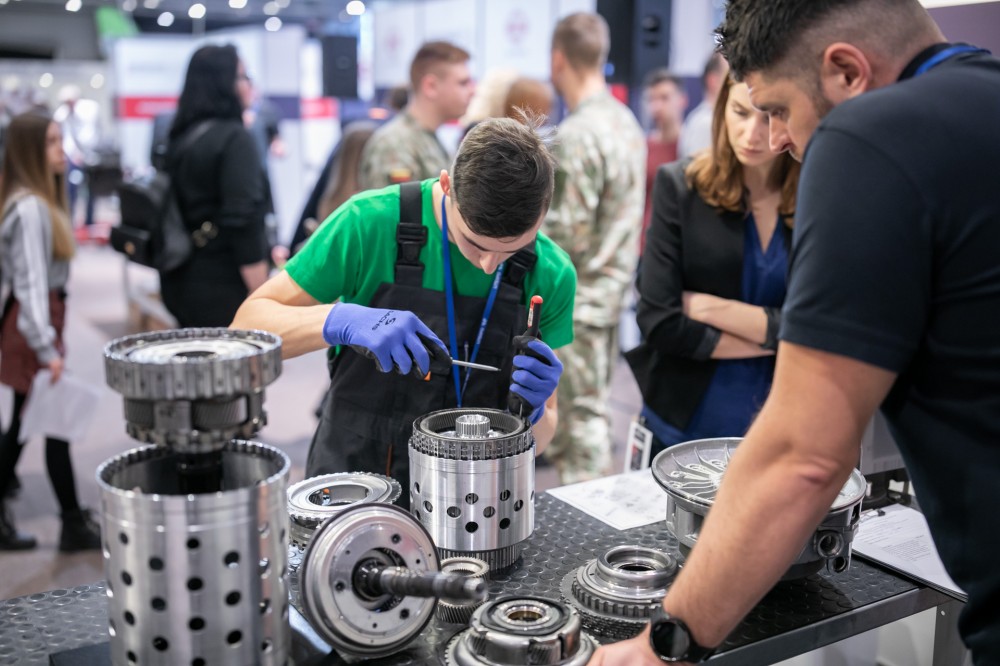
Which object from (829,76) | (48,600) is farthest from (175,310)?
(829,76)

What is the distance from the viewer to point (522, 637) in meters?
1.03

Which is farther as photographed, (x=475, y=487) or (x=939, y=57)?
(x=475, y=487)

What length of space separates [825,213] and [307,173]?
28.4 ft

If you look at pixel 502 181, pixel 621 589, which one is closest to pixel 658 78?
pixel 502 181

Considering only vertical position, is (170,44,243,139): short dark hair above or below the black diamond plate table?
above

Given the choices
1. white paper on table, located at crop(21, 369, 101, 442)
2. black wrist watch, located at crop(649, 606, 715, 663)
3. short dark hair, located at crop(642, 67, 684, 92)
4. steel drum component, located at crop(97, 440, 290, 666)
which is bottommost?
white paper on table, located at crop(21, 369, 101, 442)

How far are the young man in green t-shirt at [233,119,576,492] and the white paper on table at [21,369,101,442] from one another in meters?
1.87

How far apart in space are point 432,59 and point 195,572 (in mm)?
3172

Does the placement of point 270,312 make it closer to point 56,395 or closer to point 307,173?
point 56,395

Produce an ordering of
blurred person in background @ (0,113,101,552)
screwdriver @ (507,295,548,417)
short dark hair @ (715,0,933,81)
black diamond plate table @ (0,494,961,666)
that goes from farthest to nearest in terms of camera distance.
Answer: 1. blurred person in background @ (0,113,101,552)
2. screwdriver @ (507,295,548,417)
3. black diamond plate table @ (0,494,961,666)
4. short dark hair @ (715,0,933,81)

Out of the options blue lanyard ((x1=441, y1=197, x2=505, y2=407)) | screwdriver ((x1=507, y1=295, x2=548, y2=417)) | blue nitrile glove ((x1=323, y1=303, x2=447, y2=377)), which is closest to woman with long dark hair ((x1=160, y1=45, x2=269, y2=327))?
blue lanyard ((x1=441, y1=197, x2=505, y2=407))

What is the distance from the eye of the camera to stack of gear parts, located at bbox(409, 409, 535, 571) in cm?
127

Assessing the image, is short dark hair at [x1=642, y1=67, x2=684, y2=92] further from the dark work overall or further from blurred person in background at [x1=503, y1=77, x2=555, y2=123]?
the dark work overall

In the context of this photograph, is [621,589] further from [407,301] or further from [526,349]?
[407,301]
